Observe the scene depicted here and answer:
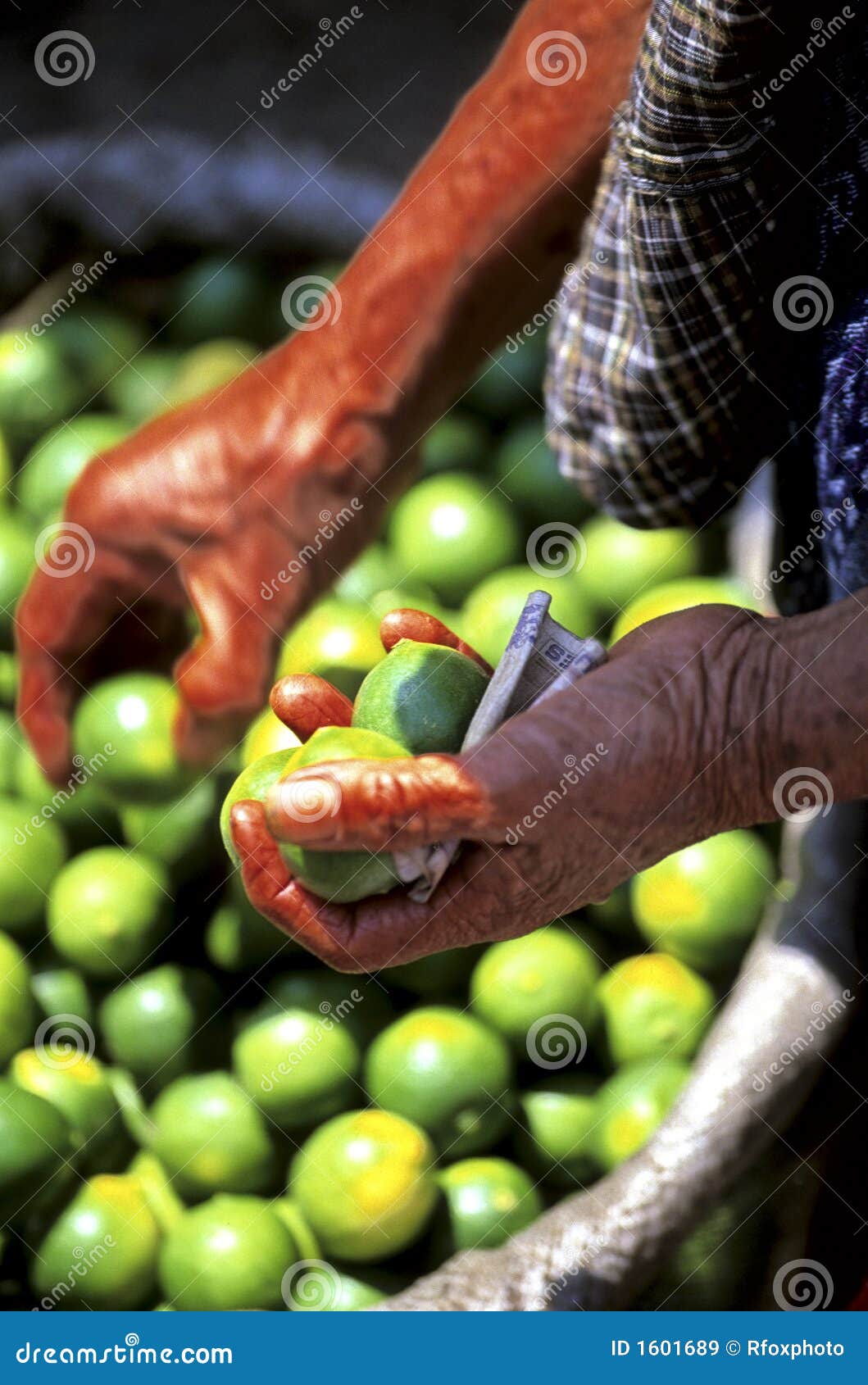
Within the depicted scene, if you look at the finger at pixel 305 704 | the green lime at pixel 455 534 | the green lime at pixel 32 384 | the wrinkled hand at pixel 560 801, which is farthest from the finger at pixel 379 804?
the green lime at pixel 32 384

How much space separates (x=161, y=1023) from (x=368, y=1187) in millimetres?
438

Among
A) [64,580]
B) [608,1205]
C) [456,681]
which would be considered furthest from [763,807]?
[64,580]

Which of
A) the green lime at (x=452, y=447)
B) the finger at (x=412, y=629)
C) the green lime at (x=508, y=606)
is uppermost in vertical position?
the green lime at (x=452, y=447)

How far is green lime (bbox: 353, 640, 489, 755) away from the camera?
4.76 ft

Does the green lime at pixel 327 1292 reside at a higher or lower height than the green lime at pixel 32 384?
lower

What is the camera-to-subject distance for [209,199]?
244cm

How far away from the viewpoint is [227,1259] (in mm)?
1841

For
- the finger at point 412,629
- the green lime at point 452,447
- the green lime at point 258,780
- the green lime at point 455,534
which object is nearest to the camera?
the green lime at point 258,780

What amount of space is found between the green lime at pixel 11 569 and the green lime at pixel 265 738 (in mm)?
587

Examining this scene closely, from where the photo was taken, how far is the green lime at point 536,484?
2332 mm

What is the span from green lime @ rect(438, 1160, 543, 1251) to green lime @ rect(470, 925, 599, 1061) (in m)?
0.20

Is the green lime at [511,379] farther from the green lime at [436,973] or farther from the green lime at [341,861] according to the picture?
the green lime at [341,861]

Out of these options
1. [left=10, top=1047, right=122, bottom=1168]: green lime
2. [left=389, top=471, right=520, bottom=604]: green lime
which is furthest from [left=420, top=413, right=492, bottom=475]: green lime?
[left=10, top=1047, right=122, bottom=1168]: green lime

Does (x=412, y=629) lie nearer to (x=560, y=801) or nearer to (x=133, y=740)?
(x=560, y=801)
